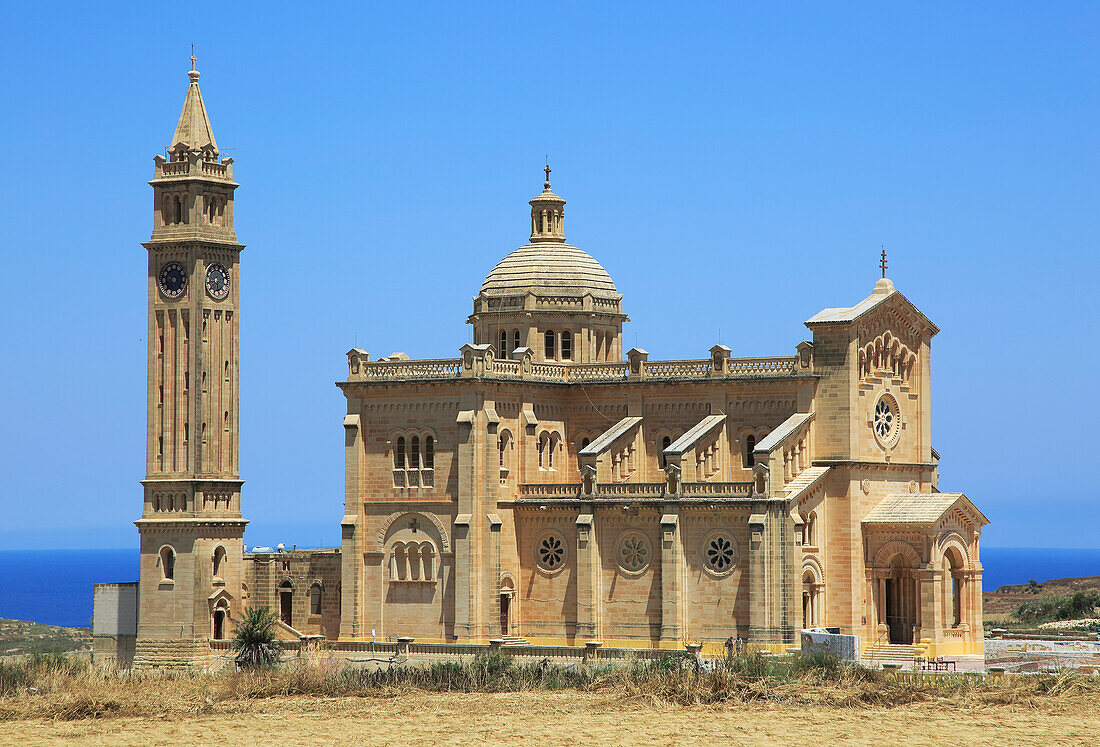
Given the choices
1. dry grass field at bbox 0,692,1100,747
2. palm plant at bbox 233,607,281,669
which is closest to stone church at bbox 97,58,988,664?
palm plant at bbox 233,607,281,669

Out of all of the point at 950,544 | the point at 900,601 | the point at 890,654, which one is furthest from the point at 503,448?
the point at 950,544

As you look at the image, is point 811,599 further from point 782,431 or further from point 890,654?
point 782,431

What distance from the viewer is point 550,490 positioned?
7694cm

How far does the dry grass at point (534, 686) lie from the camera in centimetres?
5981

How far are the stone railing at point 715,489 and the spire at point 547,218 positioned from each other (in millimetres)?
16654

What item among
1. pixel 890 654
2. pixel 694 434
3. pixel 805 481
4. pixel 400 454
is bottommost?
pixel 890 654

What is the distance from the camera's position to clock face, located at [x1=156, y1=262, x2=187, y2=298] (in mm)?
78125

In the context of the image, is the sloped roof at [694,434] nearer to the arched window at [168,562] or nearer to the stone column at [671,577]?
the stone column at [671,577]

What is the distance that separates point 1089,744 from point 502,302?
120 ft

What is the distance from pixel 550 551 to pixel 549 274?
12776 millimetres

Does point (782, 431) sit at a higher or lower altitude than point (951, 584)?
higher

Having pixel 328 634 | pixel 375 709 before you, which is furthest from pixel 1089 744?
pixel 328 634

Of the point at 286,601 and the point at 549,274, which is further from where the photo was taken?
the point at 549,274

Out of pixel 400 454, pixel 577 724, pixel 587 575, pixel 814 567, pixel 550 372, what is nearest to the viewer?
pixel 577 724
